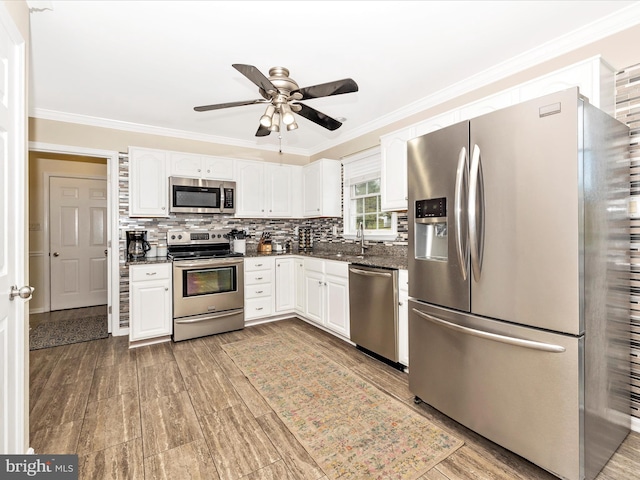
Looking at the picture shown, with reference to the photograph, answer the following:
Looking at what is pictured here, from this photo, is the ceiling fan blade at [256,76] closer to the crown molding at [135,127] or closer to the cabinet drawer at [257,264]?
the cabinet drawer at [257,264]

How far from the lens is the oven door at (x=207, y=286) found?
11.6ft

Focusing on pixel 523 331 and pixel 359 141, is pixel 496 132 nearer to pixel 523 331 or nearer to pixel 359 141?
pixel 523 331

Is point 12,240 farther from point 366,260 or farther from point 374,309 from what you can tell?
point 366,260

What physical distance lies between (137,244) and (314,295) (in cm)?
225

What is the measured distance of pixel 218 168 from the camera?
4.15 m

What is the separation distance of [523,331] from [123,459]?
2.26m

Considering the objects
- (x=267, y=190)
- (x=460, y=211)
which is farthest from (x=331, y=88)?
(x=267, y=190)

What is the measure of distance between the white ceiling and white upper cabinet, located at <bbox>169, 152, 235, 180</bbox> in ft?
2.53

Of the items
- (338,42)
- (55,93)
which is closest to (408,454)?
(338,42)

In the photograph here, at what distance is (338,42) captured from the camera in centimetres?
218

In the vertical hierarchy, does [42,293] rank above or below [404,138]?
below

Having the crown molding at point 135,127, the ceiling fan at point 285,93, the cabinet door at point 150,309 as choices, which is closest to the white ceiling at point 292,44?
the crown molding at point 135,127

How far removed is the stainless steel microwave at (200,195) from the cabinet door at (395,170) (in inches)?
82.6

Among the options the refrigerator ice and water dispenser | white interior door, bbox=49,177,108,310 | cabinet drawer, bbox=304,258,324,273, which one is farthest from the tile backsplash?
white interior door, bbox=49,177,108,310
